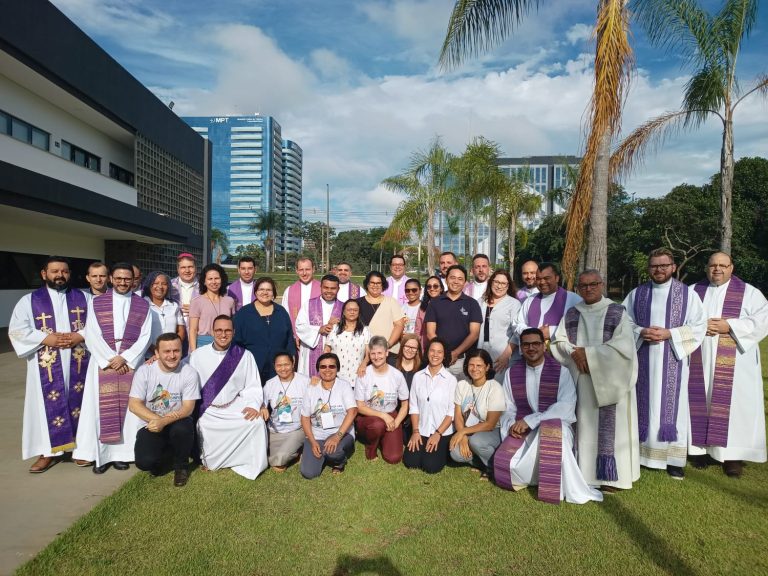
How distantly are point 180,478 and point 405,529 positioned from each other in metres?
2.01

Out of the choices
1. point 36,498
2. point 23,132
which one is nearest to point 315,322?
point 36,498

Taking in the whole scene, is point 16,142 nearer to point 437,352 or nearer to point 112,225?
point 112,225

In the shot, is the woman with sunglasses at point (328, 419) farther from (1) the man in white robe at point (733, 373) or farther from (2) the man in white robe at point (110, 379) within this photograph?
(1) the man in white robe at point (733, 373)

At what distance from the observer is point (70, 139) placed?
1528cm

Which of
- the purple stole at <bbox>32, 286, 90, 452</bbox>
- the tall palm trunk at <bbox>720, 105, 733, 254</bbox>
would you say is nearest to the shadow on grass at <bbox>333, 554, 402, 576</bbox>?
the purple stole at <bbox>32, 286, 90, 452</bbox>

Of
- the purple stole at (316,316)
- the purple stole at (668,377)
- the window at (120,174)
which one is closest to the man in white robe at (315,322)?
the purple stole at (316,316)

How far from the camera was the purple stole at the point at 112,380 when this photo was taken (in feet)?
15.4

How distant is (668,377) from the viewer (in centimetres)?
466

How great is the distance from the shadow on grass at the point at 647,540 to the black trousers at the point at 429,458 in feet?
4.54

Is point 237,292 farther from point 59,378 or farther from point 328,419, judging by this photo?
point 328,419

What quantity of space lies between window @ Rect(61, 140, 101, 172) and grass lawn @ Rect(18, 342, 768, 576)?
1408 centimetres

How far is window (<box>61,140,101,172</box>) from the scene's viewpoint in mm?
15102

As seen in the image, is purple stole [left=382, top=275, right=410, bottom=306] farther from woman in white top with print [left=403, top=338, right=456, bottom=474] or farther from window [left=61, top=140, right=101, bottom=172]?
window [left=61, top=140, right=101, bottom=172]

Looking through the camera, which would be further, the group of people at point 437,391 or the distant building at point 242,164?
the distant building at point 242,164
